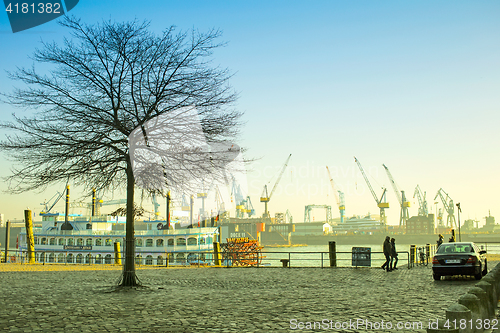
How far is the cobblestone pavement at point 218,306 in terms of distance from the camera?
7477 millimetres

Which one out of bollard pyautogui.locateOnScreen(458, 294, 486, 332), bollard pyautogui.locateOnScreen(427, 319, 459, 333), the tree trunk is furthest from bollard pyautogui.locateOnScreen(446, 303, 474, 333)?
the tree trunk

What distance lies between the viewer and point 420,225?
18238 cm

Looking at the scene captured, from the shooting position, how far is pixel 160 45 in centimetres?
1399

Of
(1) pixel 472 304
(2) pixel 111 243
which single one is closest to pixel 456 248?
(1) pixel 472 304

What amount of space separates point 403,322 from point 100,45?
11947 millimetres

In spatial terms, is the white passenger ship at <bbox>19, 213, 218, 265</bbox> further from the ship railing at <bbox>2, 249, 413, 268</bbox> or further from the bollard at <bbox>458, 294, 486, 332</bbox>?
the bollard at <bbox>458, 294, 486, 332</bbox>

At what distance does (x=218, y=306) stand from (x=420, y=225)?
189177 mm

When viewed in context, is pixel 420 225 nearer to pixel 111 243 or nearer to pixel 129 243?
pixel 111 243

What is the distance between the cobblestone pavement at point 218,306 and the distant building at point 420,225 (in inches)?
7132

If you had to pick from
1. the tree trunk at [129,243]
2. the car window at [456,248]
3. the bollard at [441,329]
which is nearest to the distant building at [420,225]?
the car window at [456,248]

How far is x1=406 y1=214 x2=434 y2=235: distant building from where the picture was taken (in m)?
181

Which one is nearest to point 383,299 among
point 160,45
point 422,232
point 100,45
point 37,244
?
point 160,45

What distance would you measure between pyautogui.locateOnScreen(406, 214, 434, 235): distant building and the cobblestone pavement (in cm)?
18116

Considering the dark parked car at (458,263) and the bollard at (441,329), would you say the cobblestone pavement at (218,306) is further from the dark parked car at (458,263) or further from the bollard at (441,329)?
the bollard at (441,329)
